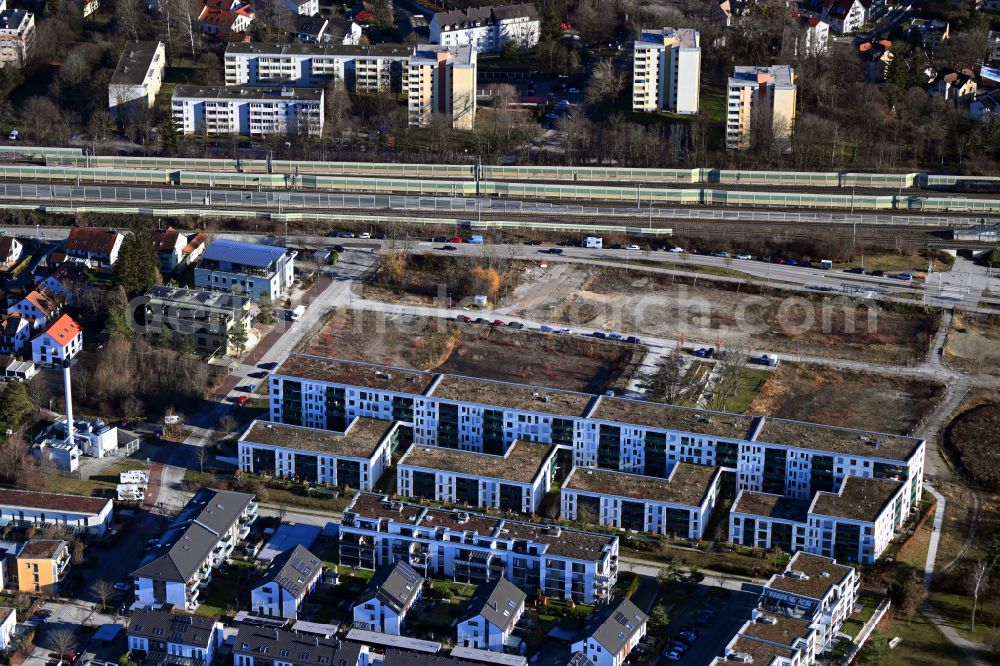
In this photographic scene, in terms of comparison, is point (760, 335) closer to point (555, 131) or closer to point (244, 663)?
point (555, 131)

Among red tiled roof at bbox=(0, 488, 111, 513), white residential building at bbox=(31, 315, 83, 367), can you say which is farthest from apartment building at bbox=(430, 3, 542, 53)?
red tiled roof at bbox=(0, 488, 111, 513)

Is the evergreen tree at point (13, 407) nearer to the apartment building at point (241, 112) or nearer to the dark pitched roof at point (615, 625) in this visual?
the dark pitched roof at point (615, 625)

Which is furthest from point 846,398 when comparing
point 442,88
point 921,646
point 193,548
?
point 442,88

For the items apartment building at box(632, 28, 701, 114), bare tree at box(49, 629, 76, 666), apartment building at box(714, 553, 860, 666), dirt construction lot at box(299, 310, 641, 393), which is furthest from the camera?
apartment building at box(632, 28, 701, 114)

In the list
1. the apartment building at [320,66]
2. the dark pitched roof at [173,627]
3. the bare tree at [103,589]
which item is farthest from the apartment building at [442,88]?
the dark pitched roof at [173,627]

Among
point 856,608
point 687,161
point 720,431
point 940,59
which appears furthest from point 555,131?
point 856,608

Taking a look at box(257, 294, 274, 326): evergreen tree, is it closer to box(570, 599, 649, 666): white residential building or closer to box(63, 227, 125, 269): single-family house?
box(63, 227, 125, 269): single-family house
